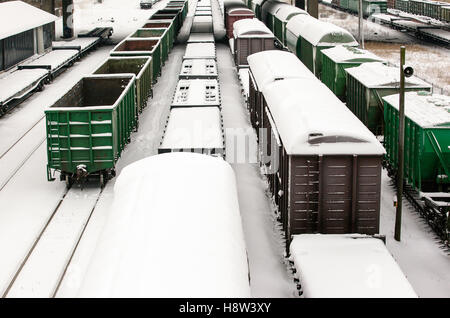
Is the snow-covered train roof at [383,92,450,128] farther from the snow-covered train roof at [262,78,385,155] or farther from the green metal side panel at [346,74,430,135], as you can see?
the snow-covered train roof at [262,78,385,155]

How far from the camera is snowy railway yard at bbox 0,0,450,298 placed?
43.6 ft

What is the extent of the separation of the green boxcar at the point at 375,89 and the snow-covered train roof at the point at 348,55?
3103 mm

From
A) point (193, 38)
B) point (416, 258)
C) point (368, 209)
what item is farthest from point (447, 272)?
point (193, 38)

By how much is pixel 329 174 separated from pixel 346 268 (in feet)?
8.75

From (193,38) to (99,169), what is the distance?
3464 cm

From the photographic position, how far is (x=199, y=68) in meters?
33.5

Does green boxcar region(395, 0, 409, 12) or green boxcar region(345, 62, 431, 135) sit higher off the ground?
green boxcar region(395, 0, 409, 12)

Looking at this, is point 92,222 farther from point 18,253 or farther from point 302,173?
→ point 302,173

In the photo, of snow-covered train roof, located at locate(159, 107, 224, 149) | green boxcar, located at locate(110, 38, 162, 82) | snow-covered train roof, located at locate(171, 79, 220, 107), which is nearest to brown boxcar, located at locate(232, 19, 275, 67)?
green boxcar, located at locate(110, 38, 162, 82)

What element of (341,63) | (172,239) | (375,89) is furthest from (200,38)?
(172,239)

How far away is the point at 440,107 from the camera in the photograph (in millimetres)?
16906

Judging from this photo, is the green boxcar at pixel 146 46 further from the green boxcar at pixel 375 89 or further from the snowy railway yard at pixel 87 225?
the green boxcar at pixel 375 89

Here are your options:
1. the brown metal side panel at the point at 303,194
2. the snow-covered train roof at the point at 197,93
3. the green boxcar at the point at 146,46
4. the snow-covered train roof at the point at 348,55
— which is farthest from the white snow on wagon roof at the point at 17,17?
the brown metal side panel at the point at 303,194

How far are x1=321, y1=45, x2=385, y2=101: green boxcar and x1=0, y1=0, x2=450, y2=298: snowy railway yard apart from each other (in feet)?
15.6
